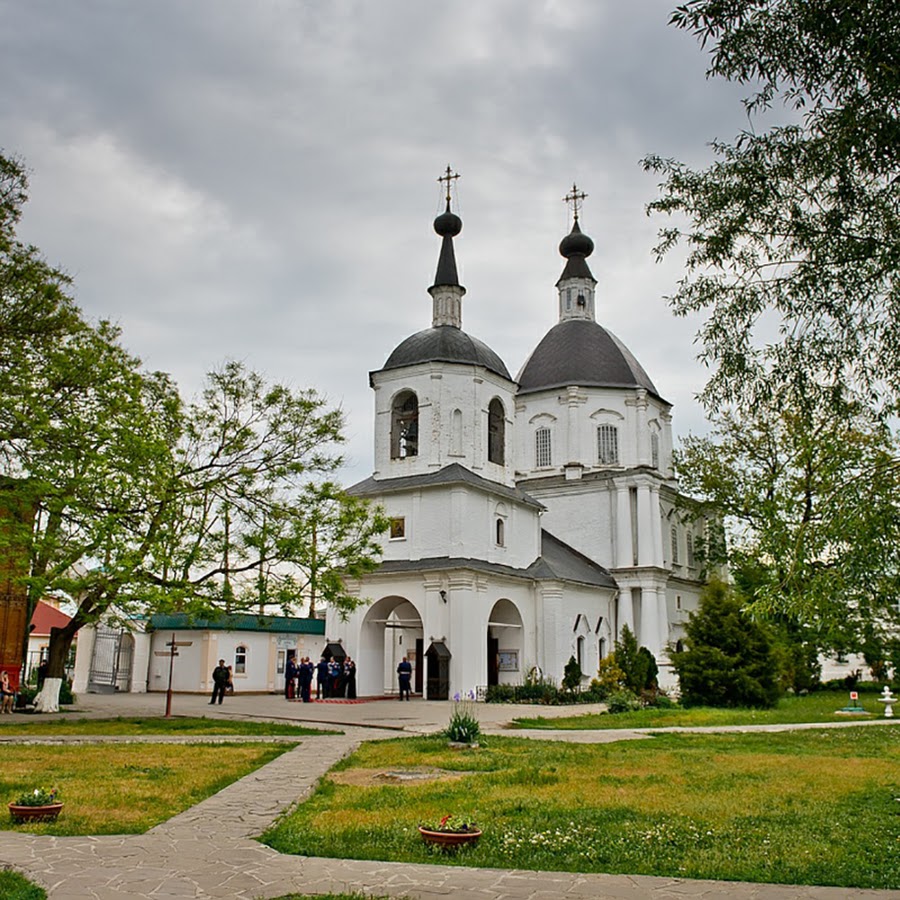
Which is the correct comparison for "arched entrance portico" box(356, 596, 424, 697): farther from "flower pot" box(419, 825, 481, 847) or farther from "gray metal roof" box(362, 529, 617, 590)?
"flower pot" box(419, 825, 481, 847)

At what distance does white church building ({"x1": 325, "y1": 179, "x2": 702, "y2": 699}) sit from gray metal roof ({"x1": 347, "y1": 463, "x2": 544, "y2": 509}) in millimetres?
82

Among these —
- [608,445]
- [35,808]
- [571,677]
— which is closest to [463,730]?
[35,808]

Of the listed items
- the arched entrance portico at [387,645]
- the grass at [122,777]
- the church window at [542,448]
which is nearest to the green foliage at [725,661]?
the arched entrance portico at [387,645]

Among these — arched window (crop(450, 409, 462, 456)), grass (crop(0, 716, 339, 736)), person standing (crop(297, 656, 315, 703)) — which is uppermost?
arched window (crop(450, 409, 462, 456))

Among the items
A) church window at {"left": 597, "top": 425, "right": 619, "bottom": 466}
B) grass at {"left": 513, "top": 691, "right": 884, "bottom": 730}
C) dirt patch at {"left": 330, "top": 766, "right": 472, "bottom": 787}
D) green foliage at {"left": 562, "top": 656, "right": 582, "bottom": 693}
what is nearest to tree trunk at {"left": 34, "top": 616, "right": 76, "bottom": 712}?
grass at {"left": 513, "top": 691, "right": 884, "bottom": 730}

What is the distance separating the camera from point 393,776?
490 inches

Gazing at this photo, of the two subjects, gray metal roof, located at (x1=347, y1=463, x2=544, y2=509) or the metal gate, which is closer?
gray metal roof, located at (x1=347, y1=463, x2=544, y2=509)

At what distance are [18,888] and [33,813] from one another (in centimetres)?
254

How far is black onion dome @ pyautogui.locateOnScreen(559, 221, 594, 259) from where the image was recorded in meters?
51.2

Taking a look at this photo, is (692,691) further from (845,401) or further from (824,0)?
(824,0)

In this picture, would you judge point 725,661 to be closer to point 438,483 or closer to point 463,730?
point 438,483

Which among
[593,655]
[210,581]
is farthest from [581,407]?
[210,581]

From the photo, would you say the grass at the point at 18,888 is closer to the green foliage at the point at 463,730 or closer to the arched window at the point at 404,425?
the green foliage at the point at 463,730

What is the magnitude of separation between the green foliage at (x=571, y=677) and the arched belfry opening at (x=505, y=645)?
216cm
